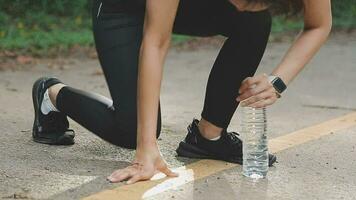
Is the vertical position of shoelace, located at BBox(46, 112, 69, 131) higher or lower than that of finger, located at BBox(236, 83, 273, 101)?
lower

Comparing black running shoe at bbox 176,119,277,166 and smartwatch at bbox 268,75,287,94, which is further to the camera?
black running shoe at bbox 176,119,277,166

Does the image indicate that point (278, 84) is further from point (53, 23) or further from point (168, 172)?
point (53, 23)

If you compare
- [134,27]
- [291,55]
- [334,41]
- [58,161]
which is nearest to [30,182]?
[58,161]

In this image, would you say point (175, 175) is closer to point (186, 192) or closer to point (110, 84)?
point (186, 192)

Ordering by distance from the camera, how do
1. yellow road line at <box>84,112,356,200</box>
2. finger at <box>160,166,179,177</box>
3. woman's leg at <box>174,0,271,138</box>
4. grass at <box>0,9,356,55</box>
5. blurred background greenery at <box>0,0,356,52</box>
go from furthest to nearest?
blurred background greenery at <box>0,0,356,52</box> → grass at <box>0,9,356,55</box> → woman's leg at <box>174,0,271,138</box> → finger at <box>160,166,179,177</box> → yellow road line at <box>84,112,356,200</box>

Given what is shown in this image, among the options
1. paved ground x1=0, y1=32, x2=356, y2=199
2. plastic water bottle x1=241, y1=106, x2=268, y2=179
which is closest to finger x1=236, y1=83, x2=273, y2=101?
plastic water bottle x1=241, y1=106, x2=268, y2=179

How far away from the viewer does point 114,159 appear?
3.50 meters

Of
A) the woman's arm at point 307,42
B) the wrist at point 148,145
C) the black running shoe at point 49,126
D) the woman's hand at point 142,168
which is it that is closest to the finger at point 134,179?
the woman's hand at point 142,168

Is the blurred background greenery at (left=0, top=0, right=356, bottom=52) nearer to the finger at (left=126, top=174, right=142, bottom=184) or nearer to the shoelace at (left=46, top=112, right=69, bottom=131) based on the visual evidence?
the shoelace at (left=46, top=112, right=69, bottom=131)

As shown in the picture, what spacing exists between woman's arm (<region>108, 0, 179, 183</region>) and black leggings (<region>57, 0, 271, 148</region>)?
40cm

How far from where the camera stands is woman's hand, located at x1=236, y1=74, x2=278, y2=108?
2.98 meters

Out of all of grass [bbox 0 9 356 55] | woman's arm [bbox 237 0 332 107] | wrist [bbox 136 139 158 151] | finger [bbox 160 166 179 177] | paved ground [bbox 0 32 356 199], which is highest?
woman's arm [bbox 237 0 332 107]

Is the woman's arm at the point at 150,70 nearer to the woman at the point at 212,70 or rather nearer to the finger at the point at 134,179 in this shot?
the woman at the point at 212,70

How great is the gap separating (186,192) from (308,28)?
90 centimetres
